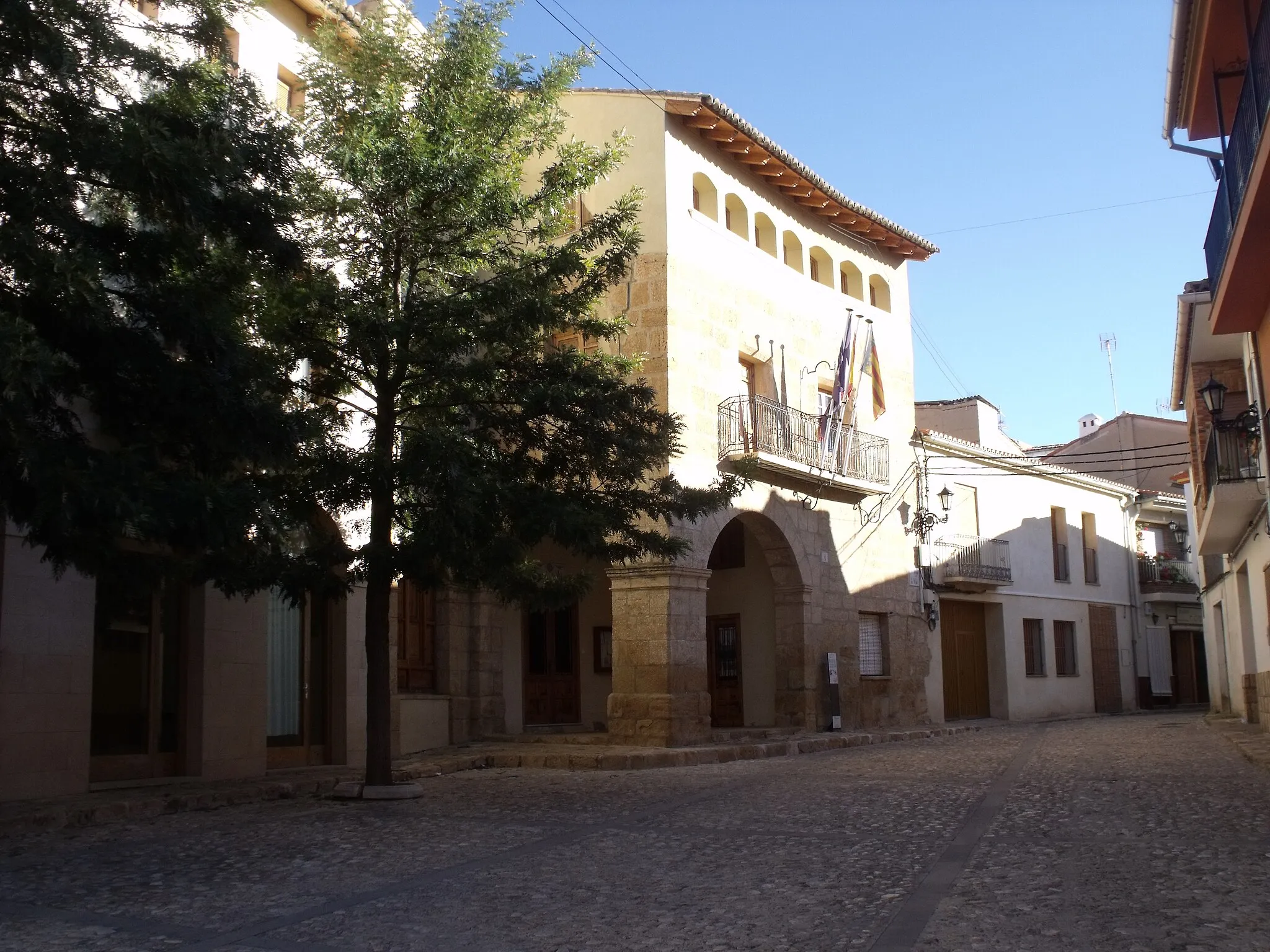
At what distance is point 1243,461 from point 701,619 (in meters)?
7.16

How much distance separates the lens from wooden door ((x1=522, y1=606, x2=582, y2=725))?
63.5 feet

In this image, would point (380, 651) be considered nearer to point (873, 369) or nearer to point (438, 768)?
point (438, 768)

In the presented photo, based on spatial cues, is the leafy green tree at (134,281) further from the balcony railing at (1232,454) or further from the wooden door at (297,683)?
the balcony railing at (1232,454)

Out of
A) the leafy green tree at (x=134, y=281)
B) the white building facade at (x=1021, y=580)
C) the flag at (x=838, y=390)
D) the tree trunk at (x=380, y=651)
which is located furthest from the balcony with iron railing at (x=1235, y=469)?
the leafy green tree at (x=134, y=281)

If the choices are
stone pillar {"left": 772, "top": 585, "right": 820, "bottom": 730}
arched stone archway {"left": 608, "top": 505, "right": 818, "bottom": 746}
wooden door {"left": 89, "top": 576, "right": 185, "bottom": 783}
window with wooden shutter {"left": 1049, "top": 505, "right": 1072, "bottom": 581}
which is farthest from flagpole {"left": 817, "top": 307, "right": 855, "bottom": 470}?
→ wooden door {"left": 89, "top": 576, "right": 185, "bottom": 783}

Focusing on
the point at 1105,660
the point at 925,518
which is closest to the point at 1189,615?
the point at 1105,660

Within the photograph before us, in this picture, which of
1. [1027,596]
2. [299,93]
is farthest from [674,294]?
[1027,596]

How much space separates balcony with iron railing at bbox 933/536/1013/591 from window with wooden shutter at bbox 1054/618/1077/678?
11.1 ft

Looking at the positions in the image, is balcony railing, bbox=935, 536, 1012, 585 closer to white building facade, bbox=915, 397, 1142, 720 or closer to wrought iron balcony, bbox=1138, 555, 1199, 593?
white building facade, bbox=915, 397, 1142, 720

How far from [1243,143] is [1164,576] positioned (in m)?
24.2

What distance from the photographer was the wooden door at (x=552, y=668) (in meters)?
19.4

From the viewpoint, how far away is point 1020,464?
2723 centimetres

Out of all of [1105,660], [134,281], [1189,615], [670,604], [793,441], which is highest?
[793,441]

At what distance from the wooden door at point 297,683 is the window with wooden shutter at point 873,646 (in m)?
10.1
